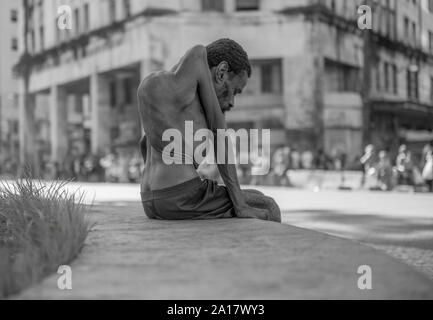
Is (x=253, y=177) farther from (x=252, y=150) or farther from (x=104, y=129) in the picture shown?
(x=104, y=129)

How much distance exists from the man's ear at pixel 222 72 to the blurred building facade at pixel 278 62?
23.8 metres

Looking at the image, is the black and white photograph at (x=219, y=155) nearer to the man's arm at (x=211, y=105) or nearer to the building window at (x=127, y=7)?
the man's arm at (x=211, y=105)

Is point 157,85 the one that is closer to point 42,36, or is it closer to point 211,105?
point 211,105

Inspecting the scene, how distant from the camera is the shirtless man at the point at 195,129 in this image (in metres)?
3.89

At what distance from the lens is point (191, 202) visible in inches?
154

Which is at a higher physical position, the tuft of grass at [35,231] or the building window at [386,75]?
the building window at [386,75]

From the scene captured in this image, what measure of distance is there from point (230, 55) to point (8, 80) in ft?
162

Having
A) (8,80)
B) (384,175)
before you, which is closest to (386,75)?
(384,175)

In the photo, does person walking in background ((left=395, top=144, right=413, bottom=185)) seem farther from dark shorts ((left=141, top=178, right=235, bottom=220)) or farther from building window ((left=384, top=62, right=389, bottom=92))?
building window ((left=384, top=62, right=389, bottom=92))

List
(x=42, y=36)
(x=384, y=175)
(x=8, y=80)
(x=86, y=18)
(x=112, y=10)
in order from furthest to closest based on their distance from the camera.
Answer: (x=8, y=80) → (x=42, y=36) → (x=86, y=18) → (x=112, y=10) → (x=384, y=175)

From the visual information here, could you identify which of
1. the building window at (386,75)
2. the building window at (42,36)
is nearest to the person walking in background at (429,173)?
the building window at (386,75)
